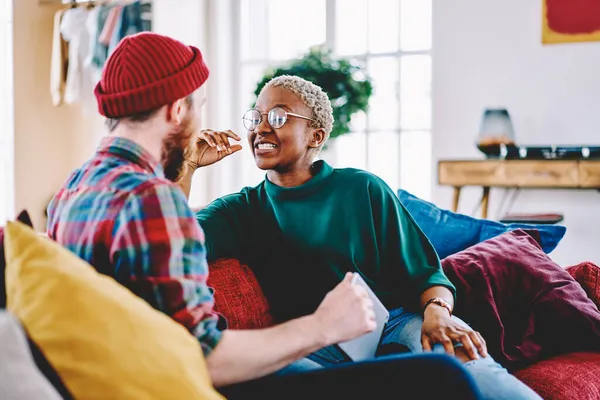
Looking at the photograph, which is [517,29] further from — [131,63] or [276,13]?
[131,63]

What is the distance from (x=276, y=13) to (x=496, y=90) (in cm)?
186

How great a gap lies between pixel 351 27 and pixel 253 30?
82 centimetres

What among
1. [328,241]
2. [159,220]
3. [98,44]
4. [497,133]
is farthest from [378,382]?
[98,44]

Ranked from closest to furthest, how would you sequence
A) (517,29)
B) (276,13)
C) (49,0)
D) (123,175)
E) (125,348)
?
(125,348) → (123,175) → (517,29) → (49,0) → (276,13)

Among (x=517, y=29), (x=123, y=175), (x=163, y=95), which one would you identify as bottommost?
(x=123, y=175)

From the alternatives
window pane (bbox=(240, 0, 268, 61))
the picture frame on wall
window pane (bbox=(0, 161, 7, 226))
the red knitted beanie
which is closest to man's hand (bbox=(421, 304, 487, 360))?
the red knitted beanie

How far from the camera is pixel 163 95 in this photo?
3.99ft

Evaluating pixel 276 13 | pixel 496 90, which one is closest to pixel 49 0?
pixel 276 13

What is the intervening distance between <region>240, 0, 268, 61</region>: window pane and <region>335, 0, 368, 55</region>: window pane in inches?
24.2

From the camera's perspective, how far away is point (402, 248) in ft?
5.83

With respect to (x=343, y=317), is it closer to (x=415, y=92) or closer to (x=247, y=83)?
(x=415, y=92)

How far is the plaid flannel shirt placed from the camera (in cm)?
109

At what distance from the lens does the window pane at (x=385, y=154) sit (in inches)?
218

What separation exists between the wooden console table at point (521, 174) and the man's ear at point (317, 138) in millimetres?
2541
